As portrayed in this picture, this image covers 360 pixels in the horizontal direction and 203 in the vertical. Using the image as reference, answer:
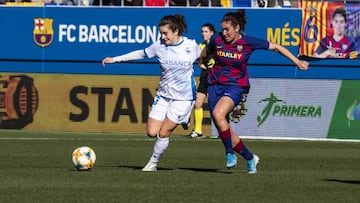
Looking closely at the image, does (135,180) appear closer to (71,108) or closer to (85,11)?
(71,108)

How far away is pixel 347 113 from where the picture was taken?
81.6 feet

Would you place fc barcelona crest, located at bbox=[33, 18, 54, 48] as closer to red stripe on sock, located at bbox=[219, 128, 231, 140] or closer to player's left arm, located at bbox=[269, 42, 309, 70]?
red stripe on sock, located at bbox=[219, 128, 231, 140]

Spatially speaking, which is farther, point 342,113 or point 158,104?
point 342,113

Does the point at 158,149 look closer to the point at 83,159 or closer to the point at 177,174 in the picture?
the point at 177,174

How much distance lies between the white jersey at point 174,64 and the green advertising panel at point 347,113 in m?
10.8

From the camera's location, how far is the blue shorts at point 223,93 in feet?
46.4

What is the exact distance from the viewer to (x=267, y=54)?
28172 millimetres

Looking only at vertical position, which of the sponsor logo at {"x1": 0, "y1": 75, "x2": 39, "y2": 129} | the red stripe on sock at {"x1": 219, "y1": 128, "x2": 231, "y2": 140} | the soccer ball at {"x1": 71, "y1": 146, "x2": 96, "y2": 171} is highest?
the red stripe on sock at {"x1": 219, "y1": 128, "x2": 231, "y2": 140}

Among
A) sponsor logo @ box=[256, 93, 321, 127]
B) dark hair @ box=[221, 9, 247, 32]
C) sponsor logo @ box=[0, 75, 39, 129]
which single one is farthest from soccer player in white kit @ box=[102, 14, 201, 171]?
sponsor logo @ box=[0, 75, 39, 129]

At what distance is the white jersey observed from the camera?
14539 mm

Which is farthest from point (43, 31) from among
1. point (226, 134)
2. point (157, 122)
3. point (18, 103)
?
point (226, 134)

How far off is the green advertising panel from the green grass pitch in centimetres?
239

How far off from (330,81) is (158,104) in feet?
36.6

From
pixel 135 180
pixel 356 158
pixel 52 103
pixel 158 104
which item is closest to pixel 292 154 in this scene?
pixel 356 158
